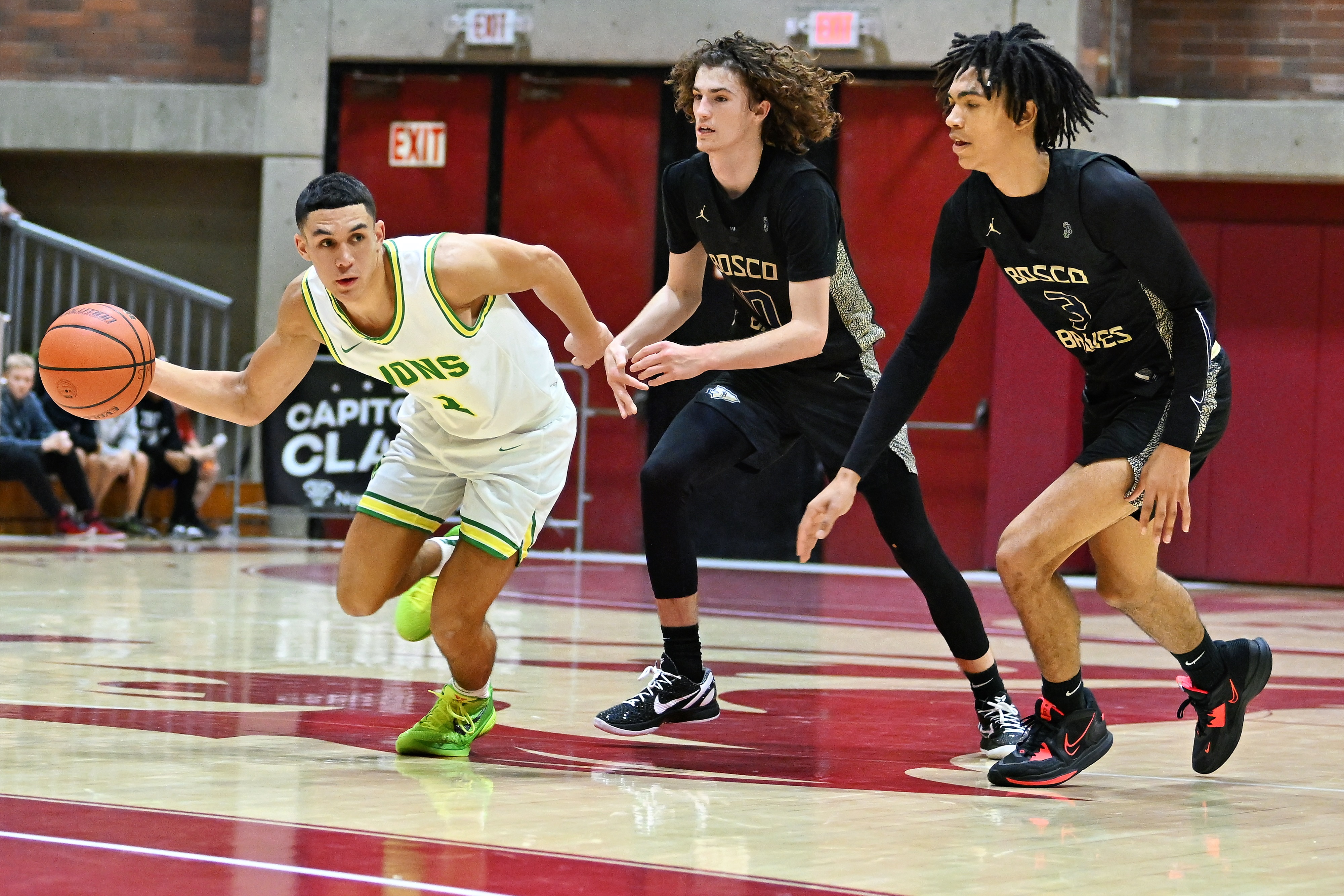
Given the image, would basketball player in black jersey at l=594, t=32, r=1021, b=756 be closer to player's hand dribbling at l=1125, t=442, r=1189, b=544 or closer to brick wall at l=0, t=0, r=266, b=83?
player's hand dribbling at l=1125, t=442, r=1189, b=544

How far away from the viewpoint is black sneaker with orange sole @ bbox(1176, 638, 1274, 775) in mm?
3787

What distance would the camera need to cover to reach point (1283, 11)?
37.0ft

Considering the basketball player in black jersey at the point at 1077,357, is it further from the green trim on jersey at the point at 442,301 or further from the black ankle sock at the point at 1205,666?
the green trim on jersey at the point at 442,301

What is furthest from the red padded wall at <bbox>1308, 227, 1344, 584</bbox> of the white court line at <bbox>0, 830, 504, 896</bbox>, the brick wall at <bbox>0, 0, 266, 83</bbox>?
the white court line at <bbox>0, 830, 504, 896</bbox>

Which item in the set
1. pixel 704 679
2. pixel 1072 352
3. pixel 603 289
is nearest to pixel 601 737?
pixel 704 679

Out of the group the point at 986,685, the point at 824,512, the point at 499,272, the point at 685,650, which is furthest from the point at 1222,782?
the point at 499,272

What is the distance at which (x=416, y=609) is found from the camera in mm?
4277

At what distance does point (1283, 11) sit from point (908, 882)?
10.3m

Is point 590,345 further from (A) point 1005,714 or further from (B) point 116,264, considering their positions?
(B) point 116,264

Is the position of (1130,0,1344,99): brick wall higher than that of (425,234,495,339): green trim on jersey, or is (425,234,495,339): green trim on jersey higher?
(1130,0,1344,99): brick wall

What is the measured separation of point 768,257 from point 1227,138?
778 cm

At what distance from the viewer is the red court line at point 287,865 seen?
2.47 meters

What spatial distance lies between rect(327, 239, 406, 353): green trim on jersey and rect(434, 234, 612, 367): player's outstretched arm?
0.10m

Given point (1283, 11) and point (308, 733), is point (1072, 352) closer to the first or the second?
point (308, 733)
